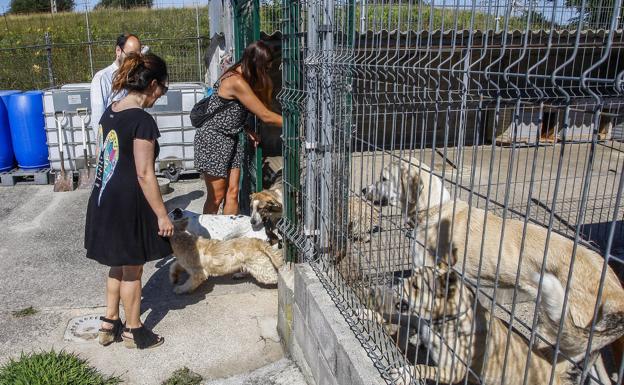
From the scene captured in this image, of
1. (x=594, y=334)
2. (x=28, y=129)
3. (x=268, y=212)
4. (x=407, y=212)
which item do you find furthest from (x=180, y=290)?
(x=28, y=129)

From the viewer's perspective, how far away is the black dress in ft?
10.5

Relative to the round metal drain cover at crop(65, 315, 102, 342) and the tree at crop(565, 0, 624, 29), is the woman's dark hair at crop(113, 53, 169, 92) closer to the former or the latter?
the round metal drain cover at crop(65, 315, 102, 342)

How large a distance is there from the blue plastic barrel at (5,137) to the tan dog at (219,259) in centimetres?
490

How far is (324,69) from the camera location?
2869mm

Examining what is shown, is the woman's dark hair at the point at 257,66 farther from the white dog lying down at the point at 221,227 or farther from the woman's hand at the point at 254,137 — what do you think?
the white dog lying down at the point at 221,227

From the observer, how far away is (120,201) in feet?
10.8

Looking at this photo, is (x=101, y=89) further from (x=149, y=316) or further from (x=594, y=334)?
(x=594, y=334)

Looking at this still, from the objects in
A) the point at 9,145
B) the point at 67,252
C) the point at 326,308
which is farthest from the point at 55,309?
the point at 9,145

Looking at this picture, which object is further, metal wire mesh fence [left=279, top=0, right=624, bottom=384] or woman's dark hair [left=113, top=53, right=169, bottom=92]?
woman's dark hair [left=113, top=53, right=169, bottom=92]

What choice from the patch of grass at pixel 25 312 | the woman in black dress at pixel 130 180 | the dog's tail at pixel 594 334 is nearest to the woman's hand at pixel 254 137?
the woman in black dress at pixel 130 180

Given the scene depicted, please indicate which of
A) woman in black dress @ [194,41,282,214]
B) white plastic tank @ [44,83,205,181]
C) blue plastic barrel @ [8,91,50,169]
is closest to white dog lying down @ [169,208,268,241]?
woman in black dress @ [194,41,282,214]

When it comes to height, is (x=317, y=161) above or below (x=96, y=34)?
below

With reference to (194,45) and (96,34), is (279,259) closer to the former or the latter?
(194,45)

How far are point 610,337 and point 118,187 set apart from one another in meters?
2.77
